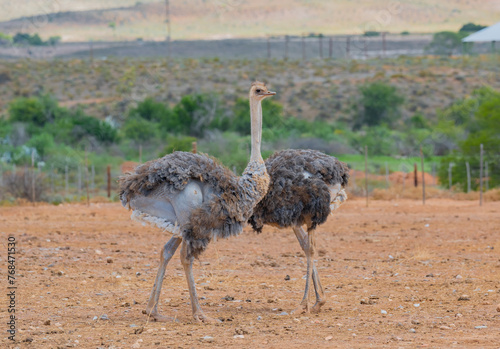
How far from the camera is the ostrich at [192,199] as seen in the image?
23.1ft

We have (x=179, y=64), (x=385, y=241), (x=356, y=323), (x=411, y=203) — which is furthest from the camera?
(x=179, y=64)

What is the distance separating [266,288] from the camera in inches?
347

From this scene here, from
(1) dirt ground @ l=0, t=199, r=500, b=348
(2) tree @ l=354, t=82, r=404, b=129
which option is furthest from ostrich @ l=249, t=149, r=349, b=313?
(2) tree @ l=354, t=82, r=404, b=129

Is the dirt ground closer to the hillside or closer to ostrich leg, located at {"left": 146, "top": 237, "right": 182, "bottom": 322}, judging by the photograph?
ostrich leg, located at {"left": 146, "top": 237, "right": 182, "bottom": 322}

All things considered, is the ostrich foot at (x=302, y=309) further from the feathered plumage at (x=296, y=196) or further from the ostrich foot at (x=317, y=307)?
the feathered plumage at (x=296, y=196)

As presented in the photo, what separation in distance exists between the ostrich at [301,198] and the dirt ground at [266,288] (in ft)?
2.37

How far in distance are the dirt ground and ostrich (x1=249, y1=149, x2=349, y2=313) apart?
72 cm

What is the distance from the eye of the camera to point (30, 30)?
105062mm

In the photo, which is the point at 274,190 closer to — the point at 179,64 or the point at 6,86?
the point at 6,86

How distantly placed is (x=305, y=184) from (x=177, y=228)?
1.39m

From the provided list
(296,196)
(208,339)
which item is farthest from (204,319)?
(296,196)

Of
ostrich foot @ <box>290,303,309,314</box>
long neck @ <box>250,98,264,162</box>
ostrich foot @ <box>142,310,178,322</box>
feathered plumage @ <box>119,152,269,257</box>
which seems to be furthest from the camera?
ostrich foot @ <box>290,303,309,314</box>

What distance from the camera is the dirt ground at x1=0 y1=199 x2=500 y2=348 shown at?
6512 mm

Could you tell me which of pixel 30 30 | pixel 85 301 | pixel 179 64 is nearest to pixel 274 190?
pixel 85 301
